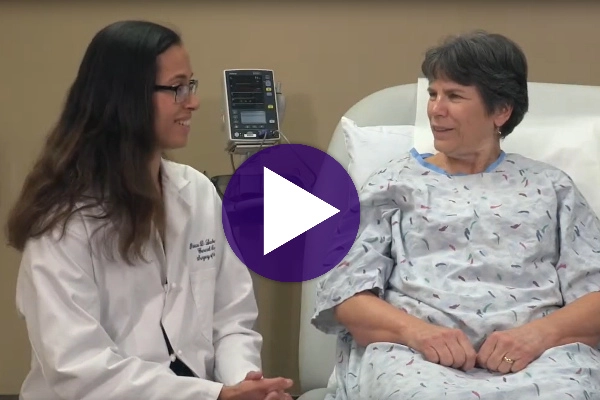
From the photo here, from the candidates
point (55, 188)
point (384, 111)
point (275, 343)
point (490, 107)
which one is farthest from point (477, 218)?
point (275, 343)

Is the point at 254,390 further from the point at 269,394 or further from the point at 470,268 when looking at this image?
the point at 470,268

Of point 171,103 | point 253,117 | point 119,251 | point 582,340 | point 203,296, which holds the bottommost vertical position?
point 582,340

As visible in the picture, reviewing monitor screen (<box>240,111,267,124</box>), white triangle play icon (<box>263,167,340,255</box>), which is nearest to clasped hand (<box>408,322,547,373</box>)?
white triangle play icon (<box>263,167,340,255</box>)

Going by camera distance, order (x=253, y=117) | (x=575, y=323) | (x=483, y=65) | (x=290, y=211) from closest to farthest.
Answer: (x=575, y=323), (x=483, y=65), (x=290, y=211), (x=253, y=117)

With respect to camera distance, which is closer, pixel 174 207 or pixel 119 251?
pixel 119 251

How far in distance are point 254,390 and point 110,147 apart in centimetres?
48

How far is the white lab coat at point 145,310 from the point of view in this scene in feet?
4.25

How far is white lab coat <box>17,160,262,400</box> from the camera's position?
129 cm

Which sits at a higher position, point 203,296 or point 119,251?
point 119,251

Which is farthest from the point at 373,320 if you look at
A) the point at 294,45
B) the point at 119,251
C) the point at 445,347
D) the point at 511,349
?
the point at 294,45

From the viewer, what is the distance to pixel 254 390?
1326 mm

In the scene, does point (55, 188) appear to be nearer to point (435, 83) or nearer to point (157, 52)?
point (157, 52)

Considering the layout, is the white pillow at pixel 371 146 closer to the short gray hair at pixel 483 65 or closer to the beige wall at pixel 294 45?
the short gray hair at pixel 483 65

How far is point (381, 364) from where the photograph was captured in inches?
59.1
